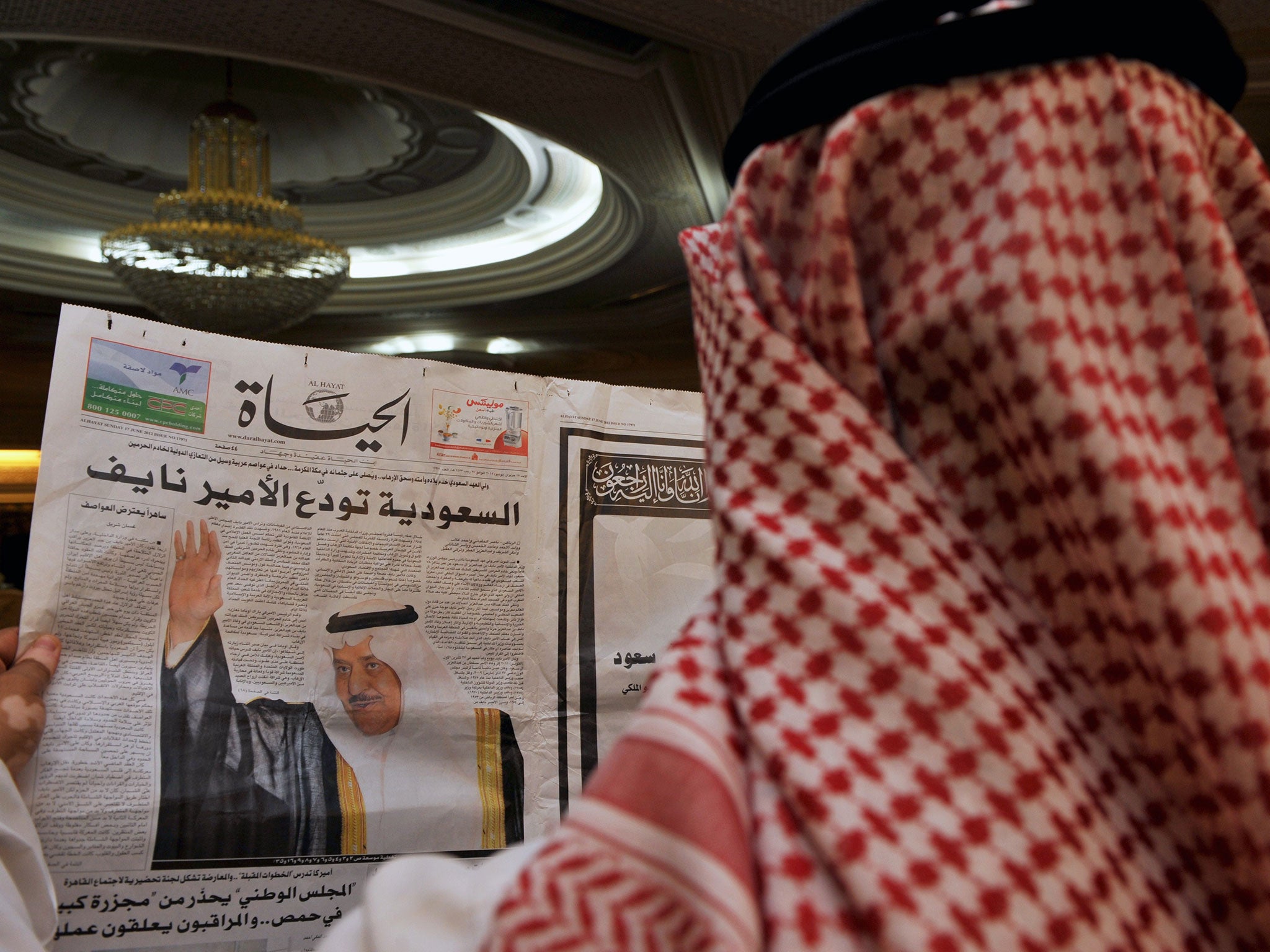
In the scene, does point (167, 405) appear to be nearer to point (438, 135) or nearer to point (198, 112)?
point (438, 135)

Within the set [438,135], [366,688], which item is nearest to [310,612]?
[366,688]

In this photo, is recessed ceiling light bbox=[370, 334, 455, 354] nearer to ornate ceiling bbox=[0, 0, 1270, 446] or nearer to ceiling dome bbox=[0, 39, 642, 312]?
ornate ceiling bbox=[0, 0, 1270, 446]

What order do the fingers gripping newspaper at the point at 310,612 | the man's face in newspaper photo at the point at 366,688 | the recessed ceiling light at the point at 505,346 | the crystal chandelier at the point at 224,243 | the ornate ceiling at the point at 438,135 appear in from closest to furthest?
the fingers gripping newspaper at the point at 310,612 → the man's face in newspaper photo at the point at 366,688 → the ornate ceiling at the point at 438,135 → the crystal chandelier at the point at 224,243 → the recessed ceiling light at the point at 505,346

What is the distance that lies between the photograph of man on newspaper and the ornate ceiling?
7.27ft

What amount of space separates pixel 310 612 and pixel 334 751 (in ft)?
0.47

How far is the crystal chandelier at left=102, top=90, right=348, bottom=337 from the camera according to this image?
3.34m

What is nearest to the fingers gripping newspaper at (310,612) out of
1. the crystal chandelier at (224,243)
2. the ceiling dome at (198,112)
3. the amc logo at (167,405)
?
the amc logo at (167,405)

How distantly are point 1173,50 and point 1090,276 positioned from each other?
126 mm

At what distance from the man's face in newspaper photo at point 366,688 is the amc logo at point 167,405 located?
0.29m

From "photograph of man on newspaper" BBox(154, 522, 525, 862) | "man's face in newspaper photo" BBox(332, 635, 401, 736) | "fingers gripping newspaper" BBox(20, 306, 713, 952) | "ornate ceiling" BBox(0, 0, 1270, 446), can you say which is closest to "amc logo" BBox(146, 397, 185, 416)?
"fingers gripping newspaper" BBox(20, 306, 713, 952)

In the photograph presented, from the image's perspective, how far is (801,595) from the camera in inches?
16.6

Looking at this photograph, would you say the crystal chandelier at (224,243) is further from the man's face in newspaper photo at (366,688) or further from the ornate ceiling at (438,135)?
the man's face in newspaper photo at (366,688)

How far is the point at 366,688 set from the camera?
3.53ft

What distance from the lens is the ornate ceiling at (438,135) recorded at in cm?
288
